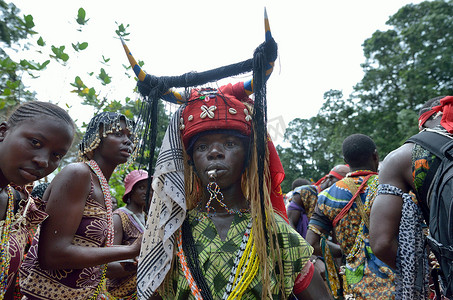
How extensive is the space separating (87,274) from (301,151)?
45779mm

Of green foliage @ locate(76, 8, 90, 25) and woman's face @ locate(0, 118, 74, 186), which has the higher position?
green foliage @ locate(76, 8, 90, 25)

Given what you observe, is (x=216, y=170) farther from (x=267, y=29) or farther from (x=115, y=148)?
(x=115, y=148)

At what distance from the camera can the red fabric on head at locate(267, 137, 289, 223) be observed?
212 cm

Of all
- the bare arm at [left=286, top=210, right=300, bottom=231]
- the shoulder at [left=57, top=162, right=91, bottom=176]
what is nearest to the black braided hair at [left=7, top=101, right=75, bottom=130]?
the shoulder at [left=57, top=162, right=91, bottom=176]

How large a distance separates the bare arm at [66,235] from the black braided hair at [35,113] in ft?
1.42

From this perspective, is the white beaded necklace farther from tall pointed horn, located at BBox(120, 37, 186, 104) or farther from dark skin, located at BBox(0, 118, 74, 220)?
tall pointed horn, located at BBox(120, 37, 186, 104)

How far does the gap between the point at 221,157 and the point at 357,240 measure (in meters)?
2.15

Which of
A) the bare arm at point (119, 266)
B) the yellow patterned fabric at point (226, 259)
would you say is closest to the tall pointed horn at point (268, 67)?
the yellow patterned fabric at point (226, 259)

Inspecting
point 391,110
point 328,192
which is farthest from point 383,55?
point 328,192

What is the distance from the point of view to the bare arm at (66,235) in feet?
6.80

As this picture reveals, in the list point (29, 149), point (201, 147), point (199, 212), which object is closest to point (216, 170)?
point (201, 147)

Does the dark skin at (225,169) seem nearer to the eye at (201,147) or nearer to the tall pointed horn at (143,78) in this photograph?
the eye at (201,147)

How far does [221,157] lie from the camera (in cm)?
200

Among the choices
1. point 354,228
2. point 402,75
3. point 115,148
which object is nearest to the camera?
point 115,148
